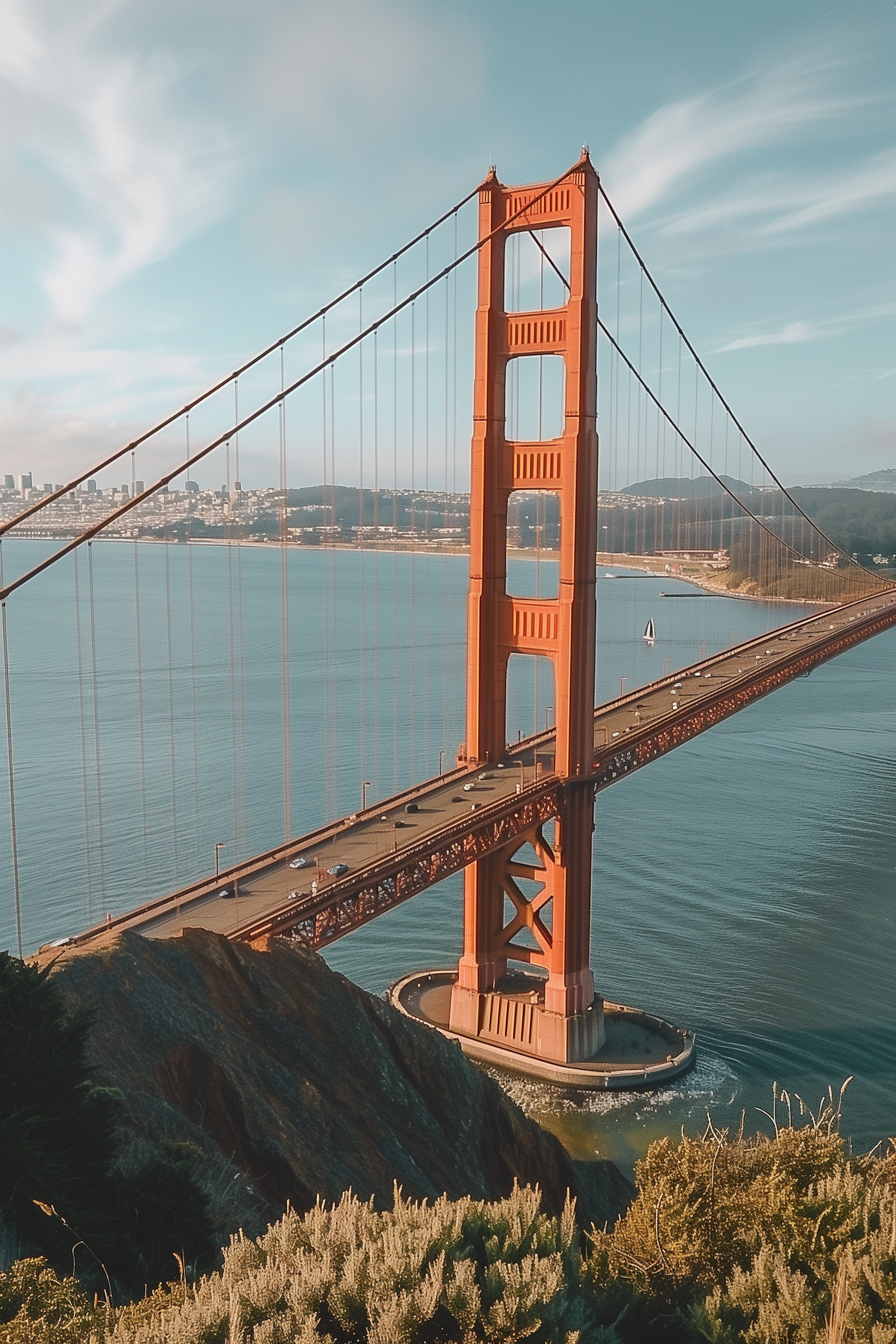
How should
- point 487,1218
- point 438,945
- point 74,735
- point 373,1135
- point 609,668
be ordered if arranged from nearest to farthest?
1. point 487,1218
2. point 373,1135
3. point 438,945
4. point 74,735
5. point 609,668

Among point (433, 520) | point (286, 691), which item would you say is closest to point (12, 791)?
point (286, 691)

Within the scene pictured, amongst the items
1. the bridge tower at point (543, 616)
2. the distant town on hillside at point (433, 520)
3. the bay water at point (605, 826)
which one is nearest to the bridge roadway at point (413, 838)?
the bridge tower at point (543, 616)

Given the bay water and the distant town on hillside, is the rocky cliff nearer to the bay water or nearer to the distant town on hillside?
the bay water

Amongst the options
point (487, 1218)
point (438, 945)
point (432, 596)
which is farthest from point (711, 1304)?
point (432, 596)

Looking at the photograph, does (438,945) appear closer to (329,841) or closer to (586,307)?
(329,841)

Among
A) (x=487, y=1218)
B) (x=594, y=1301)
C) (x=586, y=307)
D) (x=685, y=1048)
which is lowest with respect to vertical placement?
(x=685, y=1048)

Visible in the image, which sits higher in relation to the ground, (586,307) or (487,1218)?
(586,307)

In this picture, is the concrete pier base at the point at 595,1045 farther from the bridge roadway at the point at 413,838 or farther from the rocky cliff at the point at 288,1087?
the rocky cliff at the point at 288,1087
